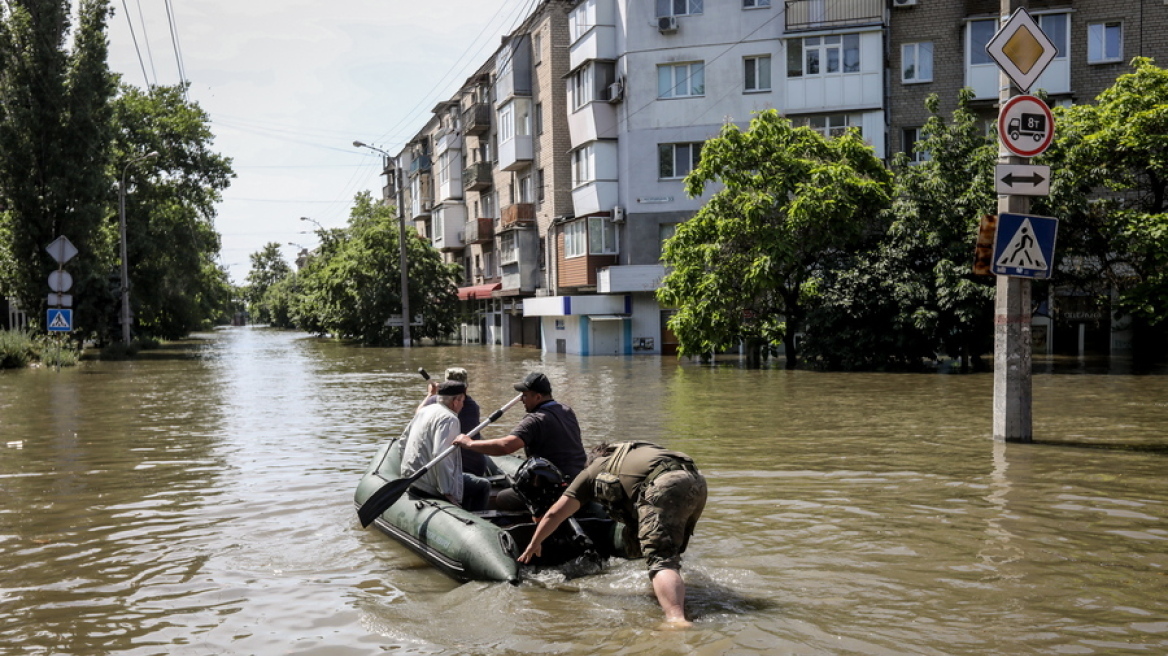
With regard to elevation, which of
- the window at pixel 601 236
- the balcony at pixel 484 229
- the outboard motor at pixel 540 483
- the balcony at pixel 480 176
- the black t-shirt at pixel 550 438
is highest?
the balcony at pixel 480 176

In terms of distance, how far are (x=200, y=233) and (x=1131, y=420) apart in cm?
5665

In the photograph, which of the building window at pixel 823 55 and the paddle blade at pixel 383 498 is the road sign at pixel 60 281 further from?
the building window at pixel 823 55

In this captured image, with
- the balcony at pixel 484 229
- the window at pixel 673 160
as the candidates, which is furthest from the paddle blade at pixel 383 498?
the balcony at pixel 484 229

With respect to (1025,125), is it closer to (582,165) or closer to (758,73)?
(758,73)

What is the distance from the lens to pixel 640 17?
40.0 metres

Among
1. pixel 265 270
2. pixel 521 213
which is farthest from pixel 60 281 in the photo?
pixel 265 270

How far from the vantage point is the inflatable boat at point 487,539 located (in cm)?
740

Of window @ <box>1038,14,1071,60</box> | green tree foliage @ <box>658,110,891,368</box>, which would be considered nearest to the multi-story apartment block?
window @ <box>1038,14,1071,60</box>

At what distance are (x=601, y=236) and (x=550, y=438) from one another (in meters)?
34.0

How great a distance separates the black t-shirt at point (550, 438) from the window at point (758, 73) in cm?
3290

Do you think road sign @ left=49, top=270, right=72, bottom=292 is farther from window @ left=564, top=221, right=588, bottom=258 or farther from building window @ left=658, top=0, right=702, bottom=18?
building window @ left=658, top=0, right=702, bottom=18

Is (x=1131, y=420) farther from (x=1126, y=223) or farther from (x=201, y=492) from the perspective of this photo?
(x=201, y=492)

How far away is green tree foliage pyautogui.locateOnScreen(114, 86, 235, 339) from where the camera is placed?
54094 mm

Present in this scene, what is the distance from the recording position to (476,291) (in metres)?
58.8
